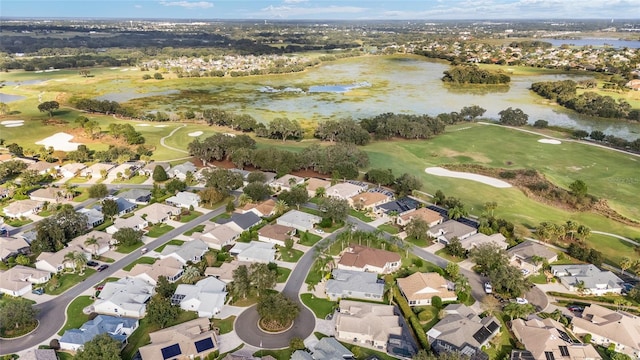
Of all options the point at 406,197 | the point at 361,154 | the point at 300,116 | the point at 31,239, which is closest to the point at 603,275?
the point at 406,197

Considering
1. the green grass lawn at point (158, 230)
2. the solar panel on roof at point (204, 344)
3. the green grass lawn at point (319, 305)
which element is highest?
the solar panel on roof at point (204, 344)

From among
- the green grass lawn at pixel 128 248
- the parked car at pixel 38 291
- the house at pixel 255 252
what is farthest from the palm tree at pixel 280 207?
the parked car at pixel 38 291

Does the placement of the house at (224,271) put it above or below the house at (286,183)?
below

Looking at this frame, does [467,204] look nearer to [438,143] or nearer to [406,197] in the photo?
[406,197]

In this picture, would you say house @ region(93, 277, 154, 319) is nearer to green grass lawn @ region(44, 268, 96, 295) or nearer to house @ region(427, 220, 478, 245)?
green grass lawn @ region(44, 268, 96, 295)

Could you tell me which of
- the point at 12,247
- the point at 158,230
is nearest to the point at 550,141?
the point at 158,230

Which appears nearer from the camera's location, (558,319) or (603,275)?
(558,319)

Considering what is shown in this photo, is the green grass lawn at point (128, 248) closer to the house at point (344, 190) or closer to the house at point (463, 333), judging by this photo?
the house at point (344, 190)

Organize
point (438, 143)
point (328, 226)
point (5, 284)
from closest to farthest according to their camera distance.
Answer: point (5, 284) → point (328, 226) → point (438, 143)
